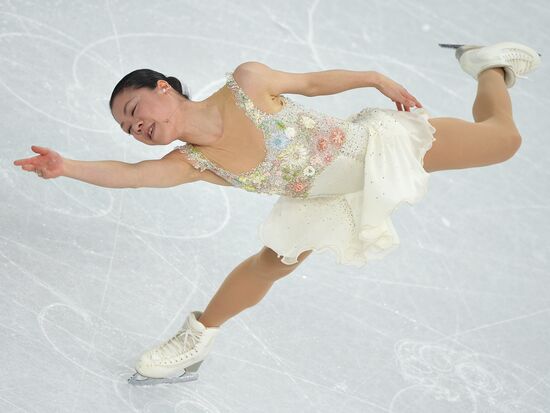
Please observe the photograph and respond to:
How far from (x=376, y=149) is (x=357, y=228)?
20 centimetres

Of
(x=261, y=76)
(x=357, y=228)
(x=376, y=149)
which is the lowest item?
(x=357, y=228)

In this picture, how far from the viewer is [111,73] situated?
3.54 meters

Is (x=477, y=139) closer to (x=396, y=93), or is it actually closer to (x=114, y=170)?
(x=396, y=93)

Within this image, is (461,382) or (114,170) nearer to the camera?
(114,170)

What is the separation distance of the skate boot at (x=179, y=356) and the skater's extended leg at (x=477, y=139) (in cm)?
Result: 72

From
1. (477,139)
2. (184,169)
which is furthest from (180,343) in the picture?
(477,139)

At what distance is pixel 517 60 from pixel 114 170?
1.27 m

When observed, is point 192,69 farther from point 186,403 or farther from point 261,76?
point 186,403

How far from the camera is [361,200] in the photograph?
2506 mm

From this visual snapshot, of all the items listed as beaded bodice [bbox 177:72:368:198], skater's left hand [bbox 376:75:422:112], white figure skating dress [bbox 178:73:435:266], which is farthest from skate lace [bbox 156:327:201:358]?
skater's left hand [bbox 376:75:422:112]

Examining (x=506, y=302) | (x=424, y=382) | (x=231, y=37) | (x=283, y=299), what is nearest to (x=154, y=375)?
(x=283, y=299)

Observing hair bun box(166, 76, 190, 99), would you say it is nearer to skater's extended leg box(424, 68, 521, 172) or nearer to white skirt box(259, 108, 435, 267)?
white skirt box(259, 108, 435, 267)

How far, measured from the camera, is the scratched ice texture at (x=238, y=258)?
2.62 meters

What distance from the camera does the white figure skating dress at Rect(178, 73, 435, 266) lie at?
7.94 feet
